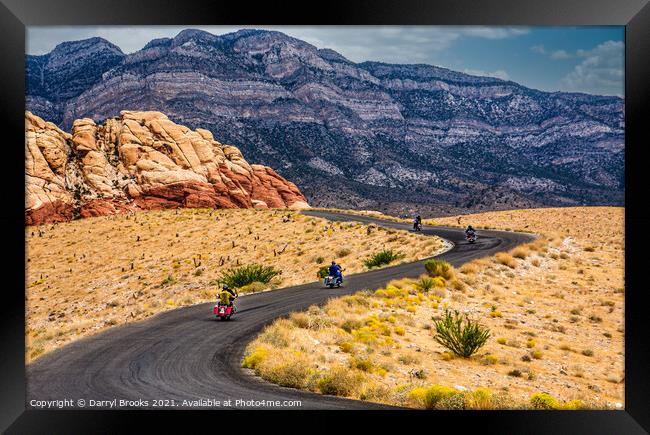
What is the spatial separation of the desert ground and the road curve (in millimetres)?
773

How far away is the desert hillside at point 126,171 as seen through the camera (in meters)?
67.2

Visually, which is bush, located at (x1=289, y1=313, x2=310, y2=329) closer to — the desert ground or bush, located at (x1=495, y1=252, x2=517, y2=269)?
the desert ground

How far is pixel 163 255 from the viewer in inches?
1722

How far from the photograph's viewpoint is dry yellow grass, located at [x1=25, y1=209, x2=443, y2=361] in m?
31.8

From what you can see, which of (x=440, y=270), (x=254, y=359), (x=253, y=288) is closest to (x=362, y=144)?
(x=253, y=288)

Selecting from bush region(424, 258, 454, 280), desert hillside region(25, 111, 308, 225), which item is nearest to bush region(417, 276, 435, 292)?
bush region(424, 258, 454, 280)

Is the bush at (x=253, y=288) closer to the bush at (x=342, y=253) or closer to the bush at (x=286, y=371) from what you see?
the bush at (x=342, y=253)
